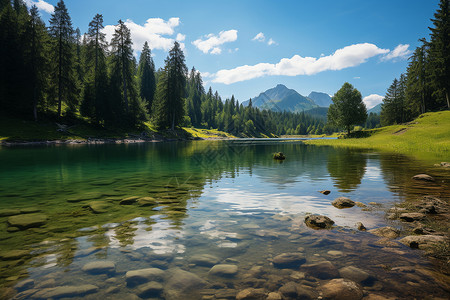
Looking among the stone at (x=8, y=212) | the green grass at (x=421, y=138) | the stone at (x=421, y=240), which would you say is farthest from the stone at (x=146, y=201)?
the green grass at (x=421, y=138)

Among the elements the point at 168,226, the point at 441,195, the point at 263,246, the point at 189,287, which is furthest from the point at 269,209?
the point at 441,195

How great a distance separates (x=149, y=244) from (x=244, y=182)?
8974 millimetres

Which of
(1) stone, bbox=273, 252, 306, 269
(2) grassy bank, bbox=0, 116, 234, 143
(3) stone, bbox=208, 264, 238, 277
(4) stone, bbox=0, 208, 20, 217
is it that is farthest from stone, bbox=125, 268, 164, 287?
(2) grassy bank, bbox=0, 116, 234, 143

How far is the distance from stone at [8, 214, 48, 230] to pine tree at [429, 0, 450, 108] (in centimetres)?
7706

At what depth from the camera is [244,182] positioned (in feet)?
46.7

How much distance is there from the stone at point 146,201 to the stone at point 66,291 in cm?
529

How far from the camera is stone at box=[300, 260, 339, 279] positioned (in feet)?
14.4

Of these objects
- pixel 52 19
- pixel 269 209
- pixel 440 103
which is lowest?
pixel 269 209

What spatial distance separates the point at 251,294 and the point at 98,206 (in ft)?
24.3

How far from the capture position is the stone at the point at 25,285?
400 cm

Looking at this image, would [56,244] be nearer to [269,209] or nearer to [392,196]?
[269,209]

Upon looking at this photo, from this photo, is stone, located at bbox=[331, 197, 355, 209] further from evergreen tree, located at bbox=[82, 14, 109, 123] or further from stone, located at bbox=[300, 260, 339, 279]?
evergreen tree, located at bbox=[82, 14, 109, 123]

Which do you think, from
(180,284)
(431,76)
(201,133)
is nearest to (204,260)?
(180,284)

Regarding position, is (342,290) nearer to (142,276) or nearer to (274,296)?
(274,296)
